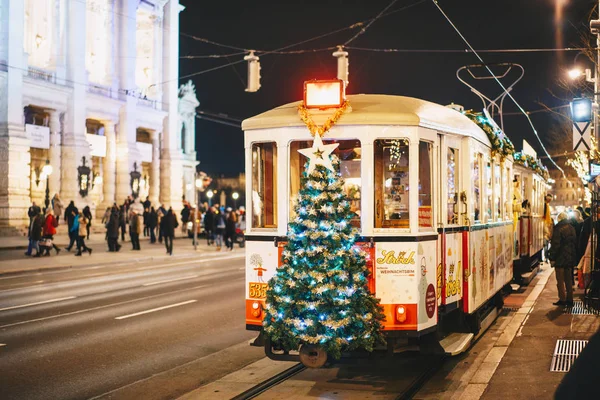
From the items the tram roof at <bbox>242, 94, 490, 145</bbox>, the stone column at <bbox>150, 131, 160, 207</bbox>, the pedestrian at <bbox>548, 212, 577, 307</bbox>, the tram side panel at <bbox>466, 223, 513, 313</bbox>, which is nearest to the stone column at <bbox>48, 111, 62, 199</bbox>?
the stone column at <bbox>150, 131, 160, 207</bbox>

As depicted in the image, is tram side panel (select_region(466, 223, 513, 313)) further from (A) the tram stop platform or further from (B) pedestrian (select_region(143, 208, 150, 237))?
(B) pedestrian (select_region(143, 208, 150, 237))

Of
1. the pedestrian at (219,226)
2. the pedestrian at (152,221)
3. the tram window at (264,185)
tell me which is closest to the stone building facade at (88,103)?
the pedestrian at (152,221)

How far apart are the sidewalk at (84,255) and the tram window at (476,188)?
15.4 m

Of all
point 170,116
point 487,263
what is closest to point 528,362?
point 487,263

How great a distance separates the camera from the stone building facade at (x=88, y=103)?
36.9 m

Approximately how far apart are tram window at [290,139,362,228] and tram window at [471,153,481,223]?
7.74ft

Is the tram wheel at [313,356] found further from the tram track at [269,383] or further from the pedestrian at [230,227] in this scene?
the pedestrian at [230,227]

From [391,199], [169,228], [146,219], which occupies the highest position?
[391,199]

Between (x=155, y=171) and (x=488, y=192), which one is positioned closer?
(x=488, y=192)

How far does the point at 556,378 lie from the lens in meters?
7.80

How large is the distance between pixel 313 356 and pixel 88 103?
40.2 m

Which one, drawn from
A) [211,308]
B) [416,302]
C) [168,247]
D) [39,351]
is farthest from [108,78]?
[416,302]

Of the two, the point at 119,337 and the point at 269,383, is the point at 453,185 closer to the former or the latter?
the point at 269,383

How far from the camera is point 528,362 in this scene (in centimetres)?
863
